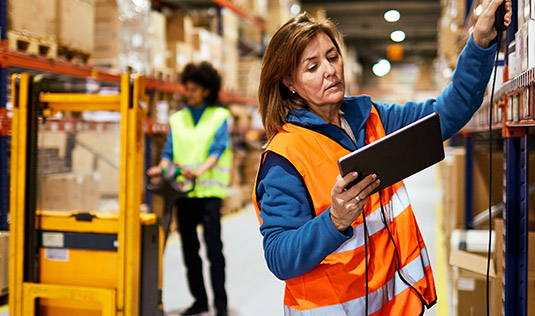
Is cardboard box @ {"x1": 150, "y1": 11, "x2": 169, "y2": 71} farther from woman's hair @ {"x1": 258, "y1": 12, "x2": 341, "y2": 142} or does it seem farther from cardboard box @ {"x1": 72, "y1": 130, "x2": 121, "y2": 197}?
woman's hair @ {"x1": 258, "y1": 12, "x2": 341, "y2": 142}

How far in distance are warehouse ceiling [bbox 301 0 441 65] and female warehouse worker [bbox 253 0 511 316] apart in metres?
11.0

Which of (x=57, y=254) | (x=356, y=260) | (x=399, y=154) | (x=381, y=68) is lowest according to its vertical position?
(x=57, y=254)

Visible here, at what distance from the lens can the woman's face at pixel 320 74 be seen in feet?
5.57

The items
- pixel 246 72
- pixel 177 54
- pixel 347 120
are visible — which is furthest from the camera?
pixel 246 72

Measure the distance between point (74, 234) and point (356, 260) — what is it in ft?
6.26

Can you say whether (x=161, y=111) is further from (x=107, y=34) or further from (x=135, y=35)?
(x=107, y=34)

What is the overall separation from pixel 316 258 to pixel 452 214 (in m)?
4.04

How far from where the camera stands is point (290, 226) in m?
1.55

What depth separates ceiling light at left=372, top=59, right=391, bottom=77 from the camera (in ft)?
81.1

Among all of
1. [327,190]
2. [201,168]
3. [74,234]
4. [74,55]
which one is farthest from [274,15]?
[327,190]

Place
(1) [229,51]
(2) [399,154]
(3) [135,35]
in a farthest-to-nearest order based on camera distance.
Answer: (1) [229,51] → (3) [135,35] → (2) [399,154]

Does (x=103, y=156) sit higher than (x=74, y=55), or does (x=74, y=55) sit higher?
(x=74, y=55)

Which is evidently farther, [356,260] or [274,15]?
[274,15]

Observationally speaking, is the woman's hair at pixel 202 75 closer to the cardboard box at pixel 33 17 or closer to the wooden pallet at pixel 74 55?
the cardboard box at pixel 33 17
